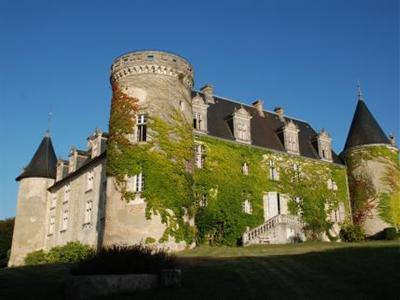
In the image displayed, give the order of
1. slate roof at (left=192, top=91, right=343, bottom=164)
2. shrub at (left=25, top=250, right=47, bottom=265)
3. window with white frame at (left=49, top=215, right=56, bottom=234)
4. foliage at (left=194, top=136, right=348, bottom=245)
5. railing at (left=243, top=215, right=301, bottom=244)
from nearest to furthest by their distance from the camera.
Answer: railing at (left=243, top=215, right=301, bottom=244) < foliage at (left=194, top=136, right=348, bottom=245) < slate roof at (left=192, top=91, right=343, bottom=164) < shrub at (left=25, top=250, right=47, bottom=265) < window with white frame at (left=49, top=215, right=56, bottom=234)

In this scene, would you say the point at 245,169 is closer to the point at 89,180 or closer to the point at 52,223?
the point at 89,180

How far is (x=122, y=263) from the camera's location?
44.6ft

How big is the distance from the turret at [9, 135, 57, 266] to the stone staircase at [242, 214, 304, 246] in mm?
22524

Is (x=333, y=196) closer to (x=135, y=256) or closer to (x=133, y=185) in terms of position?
(x=133, y=185)

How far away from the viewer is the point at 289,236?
31.6 metres

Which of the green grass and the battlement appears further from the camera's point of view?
the battlement

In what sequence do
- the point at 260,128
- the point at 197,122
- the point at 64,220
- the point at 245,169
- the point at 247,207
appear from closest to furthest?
the point at 197,122, the point at 247,207, the point at 245,169, the point at 260,128, the point at 64,220

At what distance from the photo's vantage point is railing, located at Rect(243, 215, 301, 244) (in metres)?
30.0

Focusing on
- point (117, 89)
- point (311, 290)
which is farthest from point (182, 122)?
point (311, 290)

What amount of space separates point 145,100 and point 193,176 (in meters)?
5.78

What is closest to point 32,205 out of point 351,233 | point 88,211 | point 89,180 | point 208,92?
point 89,180

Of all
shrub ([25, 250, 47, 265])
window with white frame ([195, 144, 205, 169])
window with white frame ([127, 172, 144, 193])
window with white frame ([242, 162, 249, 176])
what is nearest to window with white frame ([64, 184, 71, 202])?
shrub ([25, 250, 47, 265])

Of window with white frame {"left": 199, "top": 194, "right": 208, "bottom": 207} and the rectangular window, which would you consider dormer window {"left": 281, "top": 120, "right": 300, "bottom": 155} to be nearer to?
the rectangular window

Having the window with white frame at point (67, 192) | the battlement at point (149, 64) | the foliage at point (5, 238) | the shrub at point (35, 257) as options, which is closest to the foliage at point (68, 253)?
the shrub at point (35, 257)
